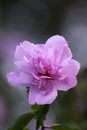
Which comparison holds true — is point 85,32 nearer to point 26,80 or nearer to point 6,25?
point 6,25

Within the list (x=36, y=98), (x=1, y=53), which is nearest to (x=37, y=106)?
(x=36, y=98)

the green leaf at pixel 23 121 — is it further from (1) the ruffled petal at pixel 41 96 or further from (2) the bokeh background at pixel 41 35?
(2) the bokeh background at pixel 41 35

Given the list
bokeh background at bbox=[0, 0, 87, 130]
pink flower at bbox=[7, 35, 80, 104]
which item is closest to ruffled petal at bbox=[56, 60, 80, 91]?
pink flower at bbox=[7, 35, 80, 104]

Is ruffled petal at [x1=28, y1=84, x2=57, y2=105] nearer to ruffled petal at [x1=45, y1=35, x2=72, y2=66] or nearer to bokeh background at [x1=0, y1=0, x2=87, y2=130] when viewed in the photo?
ruffled petal at [x1=45, y1=35, x2=72, y2=66]

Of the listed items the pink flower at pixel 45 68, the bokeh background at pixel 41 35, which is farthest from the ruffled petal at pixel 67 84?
the bokeh background at pixel 41 35

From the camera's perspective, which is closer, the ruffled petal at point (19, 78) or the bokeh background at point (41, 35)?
the ruffled petal at point (19, 78)

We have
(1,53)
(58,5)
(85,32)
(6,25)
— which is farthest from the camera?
(58,5)
